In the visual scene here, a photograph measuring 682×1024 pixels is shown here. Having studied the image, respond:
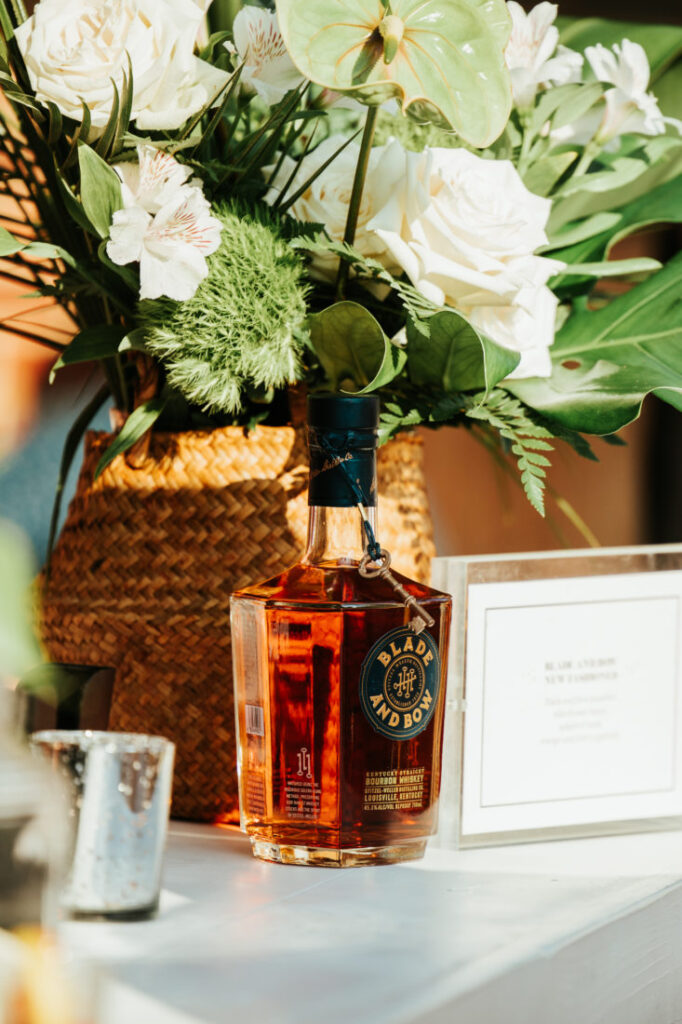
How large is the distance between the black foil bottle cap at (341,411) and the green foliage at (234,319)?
0.06 metres

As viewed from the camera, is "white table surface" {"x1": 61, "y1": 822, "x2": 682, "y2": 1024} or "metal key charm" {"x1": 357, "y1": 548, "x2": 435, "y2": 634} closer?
"white table surface" {"x1": 61, "y1": 822, "x2": 682, "y2": 1024}

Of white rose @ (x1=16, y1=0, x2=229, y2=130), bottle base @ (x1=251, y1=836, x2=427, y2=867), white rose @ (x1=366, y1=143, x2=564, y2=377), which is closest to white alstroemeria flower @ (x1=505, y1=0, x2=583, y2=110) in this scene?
white rose @ (x1=366, y1=143, x2=564, y2=377)

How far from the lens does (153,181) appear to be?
1.88 feet

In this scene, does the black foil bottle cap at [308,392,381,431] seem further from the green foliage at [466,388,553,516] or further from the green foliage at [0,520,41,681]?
the green foliage at [0,520,41,681]

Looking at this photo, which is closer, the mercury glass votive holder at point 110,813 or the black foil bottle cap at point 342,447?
the mercury glass votive holder at point 110,813

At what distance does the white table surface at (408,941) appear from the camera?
400 mm

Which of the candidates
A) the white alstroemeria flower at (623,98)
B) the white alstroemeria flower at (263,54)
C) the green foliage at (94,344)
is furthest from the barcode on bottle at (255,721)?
the white alstroemeria flower at (623,98)

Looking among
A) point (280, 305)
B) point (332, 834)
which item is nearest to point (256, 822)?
point (332, 834)

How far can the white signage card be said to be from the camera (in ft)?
2.06

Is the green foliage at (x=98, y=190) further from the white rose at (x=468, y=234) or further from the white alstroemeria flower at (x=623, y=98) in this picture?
the white alstroemeria flower at (x=623, y=98)

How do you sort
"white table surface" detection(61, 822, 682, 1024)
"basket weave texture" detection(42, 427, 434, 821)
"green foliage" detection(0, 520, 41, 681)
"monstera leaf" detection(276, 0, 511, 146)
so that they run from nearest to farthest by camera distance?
"white table surface" detection(61, 822, 682, 1024) → "monstera leaf" detection(276, 0, 511, 146) → "basket weave texture" detection(42, 427, 434, 821) → "green foliage" detection(0, 520, 41, 681)

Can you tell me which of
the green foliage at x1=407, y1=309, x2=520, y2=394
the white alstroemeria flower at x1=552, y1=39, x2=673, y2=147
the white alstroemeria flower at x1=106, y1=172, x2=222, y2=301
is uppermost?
the white alstroemeria flower at x1=552, y1=39, x2=673, y2=147

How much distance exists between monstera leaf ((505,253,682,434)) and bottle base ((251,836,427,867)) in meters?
0.25

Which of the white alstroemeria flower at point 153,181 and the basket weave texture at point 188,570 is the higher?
the white alstroemeria flower at point 153,181
